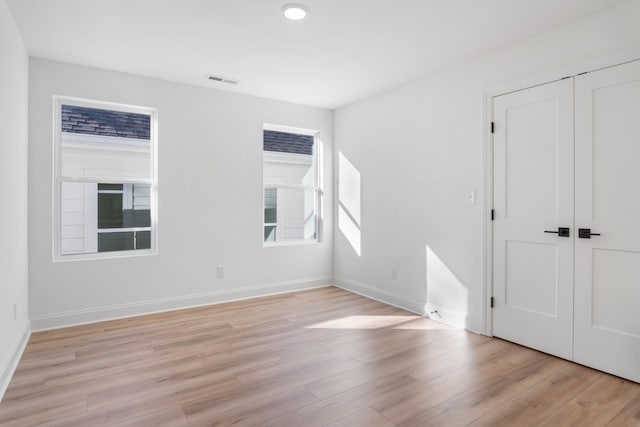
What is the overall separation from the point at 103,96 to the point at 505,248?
4.22 metres

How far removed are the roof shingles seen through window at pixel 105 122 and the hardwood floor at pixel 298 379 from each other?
Result: 2023 millimetres

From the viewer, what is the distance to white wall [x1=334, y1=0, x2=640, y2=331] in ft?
9.30

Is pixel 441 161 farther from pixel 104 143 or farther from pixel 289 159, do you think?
pixel 104 143

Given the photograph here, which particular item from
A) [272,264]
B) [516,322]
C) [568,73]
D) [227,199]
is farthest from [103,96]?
[516,322]

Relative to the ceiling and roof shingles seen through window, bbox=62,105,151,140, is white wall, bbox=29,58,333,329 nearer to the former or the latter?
roof shingles seen through window, bbox=62,105,151,140

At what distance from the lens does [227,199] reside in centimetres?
458

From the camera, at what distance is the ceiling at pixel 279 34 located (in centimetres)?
263

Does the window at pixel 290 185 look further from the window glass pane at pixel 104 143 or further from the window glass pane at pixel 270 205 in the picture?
the window glass pane at pixel 104 143

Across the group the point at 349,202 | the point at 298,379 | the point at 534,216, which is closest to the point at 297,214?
the point at 349,202

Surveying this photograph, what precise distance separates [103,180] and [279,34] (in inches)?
95.3

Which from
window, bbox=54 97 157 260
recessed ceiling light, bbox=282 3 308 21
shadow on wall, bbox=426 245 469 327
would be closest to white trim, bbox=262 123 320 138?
window, bbox=54 97 157 260

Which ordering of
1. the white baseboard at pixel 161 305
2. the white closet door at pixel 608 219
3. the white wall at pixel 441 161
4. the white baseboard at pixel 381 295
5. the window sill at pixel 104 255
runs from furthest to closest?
the white baseboard at pixel 381 295 < the window sill at pixel 104 255 < the white baseboard at pixel 161 305 < the white wall at pixel 441 161 < the white closet door at pixel 608 219

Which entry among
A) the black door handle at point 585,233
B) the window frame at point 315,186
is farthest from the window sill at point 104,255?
the black door handle at point 585,233

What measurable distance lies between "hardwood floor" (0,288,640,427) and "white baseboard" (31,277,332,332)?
0.14 meters
